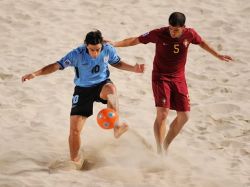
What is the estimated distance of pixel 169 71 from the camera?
6504 mm

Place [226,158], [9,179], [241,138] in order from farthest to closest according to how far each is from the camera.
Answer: [241,138] → [226,158] → [9,179]

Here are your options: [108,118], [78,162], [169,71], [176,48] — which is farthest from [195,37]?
[78,162]

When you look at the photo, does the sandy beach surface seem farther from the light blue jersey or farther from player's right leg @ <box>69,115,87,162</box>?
the light blue jersey

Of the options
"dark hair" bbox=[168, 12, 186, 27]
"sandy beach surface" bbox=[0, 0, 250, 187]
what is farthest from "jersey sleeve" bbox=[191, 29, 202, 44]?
"sandy beach surface" bbox=[0, 0, 250, 187]

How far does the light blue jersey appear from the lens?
237 inches

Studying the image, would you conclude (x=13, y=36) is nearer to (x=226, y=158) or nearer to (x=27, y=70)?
(x=27, y=70)

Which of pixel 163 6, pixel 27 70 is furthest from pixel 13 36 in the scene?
pixel 163 6

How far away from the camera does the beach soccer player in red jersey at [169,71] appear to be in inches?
251

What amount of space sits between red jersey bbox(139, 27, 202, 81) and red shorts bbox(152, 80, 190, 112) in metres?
0.07

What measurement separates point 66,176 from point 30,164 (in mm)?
534

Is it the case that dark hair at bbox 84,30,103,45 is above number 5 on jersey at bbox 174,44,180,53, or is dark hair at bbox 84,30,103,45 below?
above

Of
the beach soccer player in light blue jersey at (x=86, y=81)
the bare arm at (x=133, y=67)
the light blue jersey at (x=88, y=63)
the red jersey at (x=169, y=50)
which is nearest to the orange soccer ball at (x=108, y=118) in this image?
the beach soccer player in light blue jersey at (x=86, y=81)

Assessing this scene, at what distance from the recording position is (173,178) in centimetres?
613

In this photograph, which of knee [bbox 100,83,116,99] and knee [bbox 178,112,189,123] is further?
knee [bbox 178,112,189,123]
